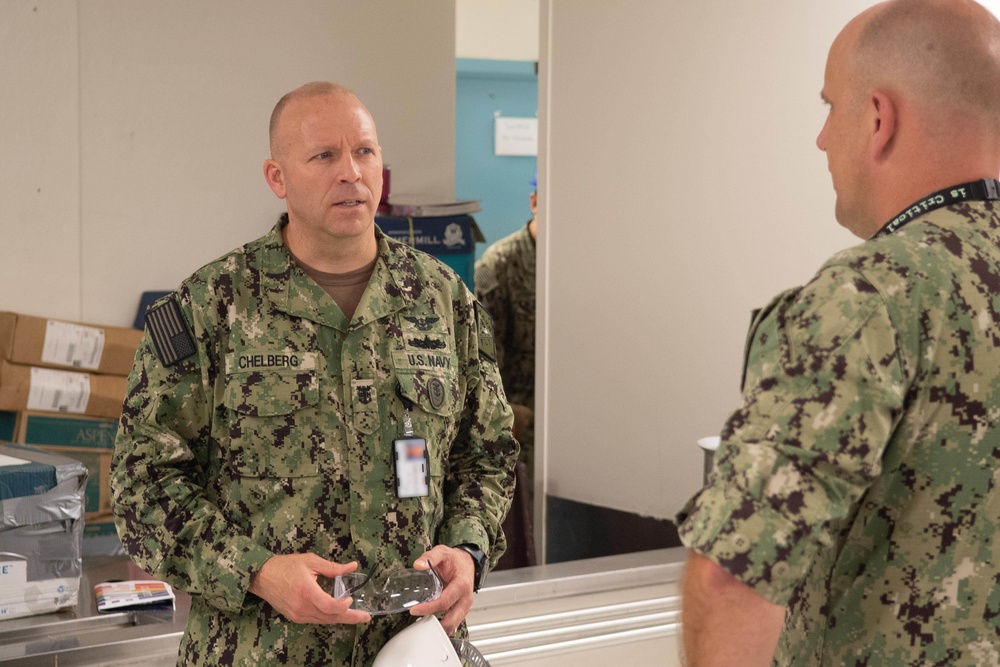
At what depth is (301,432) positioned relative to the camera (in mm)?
1730

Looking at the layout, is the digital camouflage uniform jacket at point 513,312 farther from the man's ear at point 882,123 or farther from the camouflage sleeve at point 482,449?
the man's ear at point 882,123

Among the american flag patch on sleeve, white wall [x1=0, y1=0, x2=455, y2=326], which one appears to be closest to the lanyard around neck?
the american flag patch on sleeve

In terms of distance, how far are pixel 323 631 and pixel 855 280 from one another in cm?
111

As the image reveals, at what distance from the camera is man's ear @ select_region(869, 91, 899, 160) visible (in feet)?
3.51

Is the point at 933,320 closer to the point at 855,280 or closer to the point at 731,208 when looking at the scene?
the point at 855,280

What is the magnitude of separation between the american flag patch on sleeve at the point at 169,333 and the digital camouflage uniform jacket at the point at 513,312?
9.62ft

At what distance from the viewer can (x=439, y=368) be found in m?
1.82

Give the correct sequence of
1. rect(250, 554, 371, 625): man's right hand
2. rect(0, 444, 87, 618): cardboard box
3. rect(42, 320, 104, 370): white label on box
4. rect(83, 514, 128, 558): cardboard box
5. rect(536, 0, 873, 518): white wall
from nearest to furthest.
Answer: rect(250, 554, 371, 625): man's right hand
rect(0, 444, 87, 618): cardboard box
rect(536, 0, 873, 518): white wall
rect(83, 514, 128, 558): cardboard box
rect(42, 320, 104, 370): white label on box

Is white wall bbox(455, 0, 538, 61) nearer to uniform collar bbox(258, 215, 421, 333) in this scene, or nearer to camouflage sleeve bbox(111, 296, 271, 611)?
uniform collar bbox(258, 215, 421, 333)

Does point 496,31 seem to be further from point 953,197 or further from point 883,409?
point 883,409

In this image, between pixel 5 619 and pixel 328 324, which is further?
pixel 5 619

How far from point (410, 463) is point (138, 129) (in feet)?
8.60

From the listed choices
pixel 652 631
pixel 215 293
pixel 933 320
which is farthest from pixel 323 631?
pixel 652 631

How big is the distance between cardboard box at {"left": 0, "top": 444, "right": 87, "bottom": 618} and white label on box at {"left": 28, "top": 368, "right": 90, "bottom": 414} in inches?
44.2
